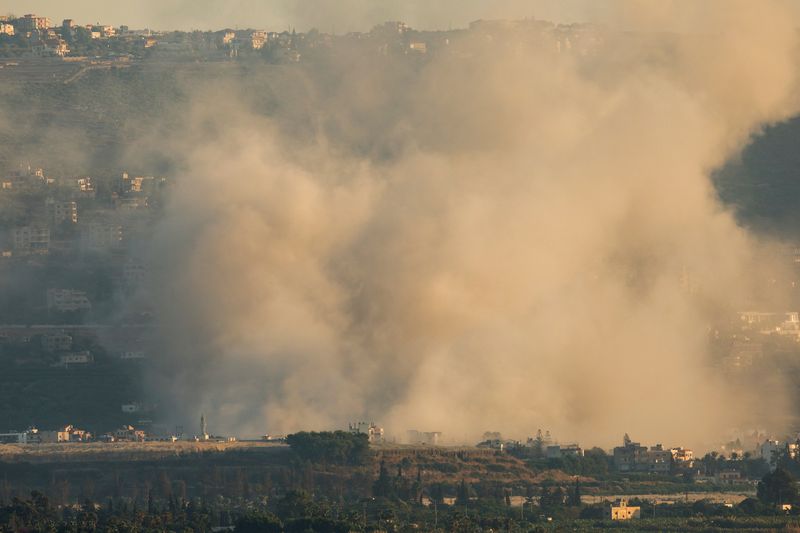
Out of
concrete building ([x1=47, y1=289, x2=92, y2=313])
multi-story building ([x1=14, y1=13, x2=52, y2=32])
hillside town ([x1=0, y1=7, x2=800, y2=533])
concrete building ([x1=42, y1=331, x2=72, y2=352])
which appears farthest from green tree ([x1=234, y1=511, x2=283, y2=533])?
multi-story building ([x1=14, y1=13, x2=52, y2=32])

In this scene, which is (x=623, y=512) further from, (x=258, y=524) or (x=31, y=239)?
(x=31, y=239)

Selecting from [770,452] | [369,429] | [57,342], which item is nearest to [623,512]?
[369,429]

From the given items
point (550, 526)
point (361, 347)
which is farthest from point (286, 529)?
point (361, 347)

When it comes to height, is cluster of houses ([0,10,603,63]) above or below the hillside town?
above

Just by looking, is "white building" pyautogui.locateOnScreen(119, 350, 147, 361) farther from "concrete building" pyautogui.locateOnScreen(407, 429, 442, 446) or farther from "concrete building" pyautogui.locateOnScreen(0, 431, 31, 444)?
"concrete building" pyautogui.locateOnScreen(407, 429, 442, 446)

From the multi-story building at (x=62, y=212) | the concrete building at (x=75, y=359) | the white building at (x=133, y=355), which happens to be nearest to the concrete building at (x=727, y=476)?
the white building at (x=133, y=355)

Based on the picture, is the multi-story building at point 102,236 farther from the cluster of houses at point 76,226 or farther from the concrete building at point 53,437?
the concrete building at point 53,437
